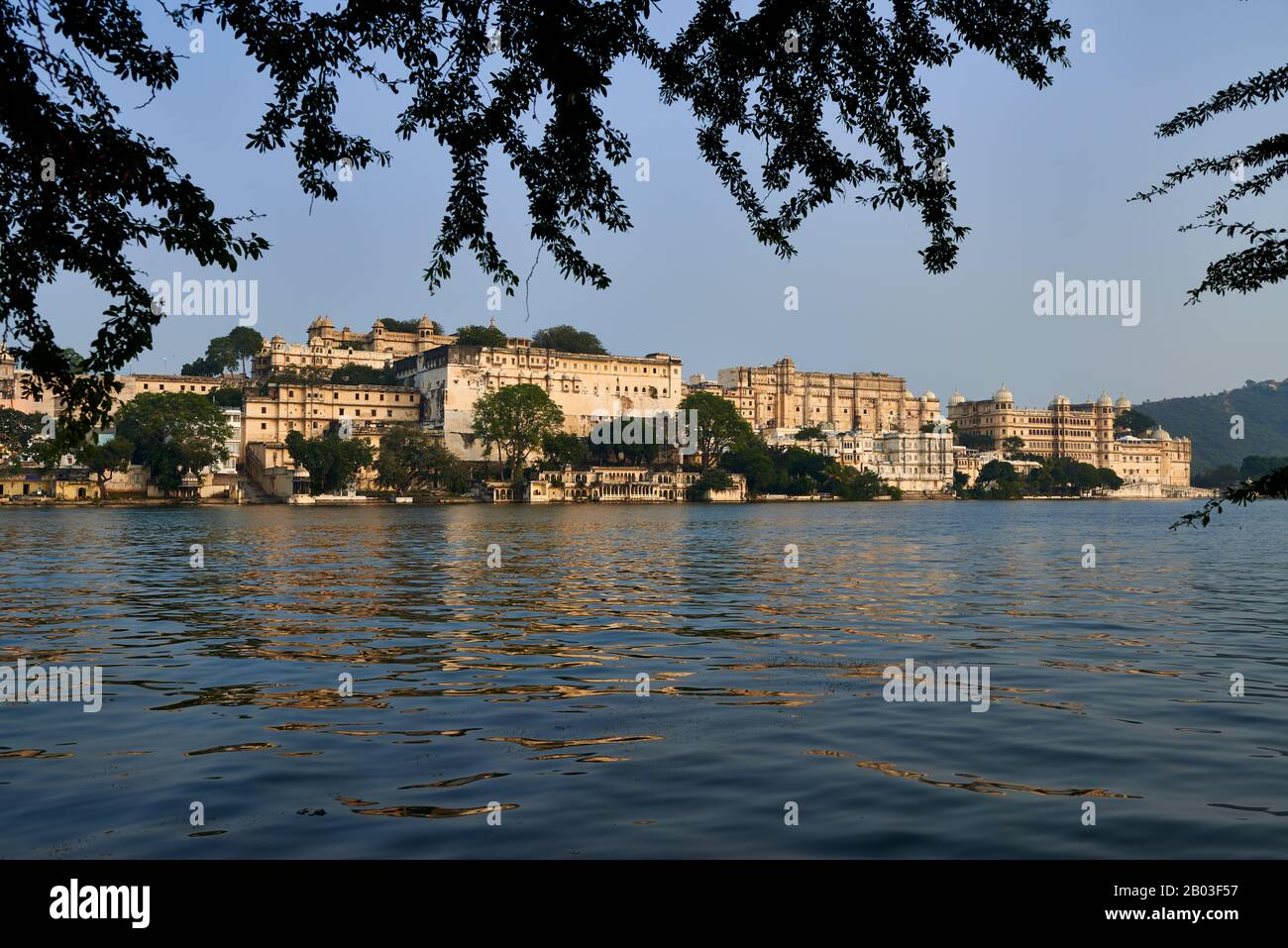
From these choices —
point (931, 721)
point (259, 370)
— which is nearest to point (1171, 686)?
point (931, 721)

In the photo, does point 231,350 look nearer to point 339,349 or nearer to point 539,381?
point 339,349

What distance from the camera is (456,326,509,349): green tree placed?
14936 centimetres

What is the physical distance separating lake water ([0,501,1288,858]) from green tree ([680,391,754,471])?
124 metres

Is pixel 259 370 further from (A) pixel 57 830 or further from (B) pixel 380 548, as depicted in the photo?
(A) pixel 57 830

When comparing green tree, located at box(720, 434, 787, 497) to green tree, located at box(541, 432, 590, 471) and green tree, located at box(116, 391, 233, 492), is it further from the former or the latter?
green tree, located at box(116, 391, 233, 492)

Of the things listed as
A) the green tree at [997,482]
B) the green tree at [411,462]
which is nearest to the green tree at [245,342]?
the green tree at [411,462]

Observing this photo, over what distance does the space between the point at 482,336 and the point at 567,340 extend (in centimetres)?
1851

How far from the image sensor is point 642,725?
10516 mm

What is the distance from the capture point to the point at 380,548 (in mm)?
42312

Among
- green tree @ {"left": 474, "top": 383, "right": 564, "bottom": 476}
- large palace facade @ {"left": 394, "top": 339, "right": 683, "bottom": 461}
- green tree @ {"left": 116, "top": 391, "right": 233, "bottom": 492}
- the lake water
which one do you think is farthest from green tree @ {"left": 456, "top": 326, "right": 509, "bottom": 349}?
the lake water

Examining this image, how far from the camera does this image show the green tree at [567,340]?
6698 inches

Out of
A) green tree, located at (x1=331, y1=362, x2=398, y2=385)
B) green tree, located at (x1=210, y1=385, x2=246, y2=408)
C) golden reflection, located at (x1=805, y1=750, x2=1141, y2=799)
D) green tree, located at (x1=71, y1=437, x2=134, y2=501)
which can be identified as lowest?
golden reflection, located at (x1=805, y1=750, x2=1141, y2=799)

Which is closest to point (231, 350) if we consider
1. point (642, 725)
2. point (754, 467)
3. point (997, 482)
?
point (754, 467)
